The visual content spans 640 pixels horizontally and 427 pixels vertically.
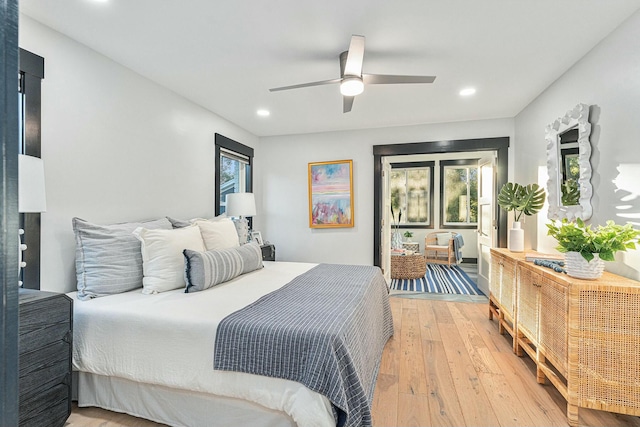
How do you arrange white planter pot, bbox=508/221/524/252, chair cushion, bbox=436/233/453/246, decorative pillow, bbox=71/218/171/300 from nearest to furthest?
decorative pillow, bbox=71/218/171/300 → white planter pot, bbox=508/221/524/252 → chair cushion, bbox=436/233/453/246

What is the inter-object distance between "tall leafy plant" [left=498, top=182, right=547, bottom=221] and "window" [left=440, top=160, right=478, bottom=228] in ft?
13.7

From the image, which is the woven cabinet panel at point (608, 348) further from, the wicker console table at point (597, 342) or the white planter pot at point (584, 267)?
the white planter pot at point (584, 267)

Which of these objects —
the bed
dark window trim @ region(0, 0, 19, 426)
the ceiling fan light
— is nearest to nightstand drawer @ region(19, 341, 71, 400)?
the bed

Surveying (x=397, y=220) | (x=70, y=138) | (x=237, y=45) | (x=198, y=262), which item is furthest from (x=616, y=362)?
(x=397, y=220)

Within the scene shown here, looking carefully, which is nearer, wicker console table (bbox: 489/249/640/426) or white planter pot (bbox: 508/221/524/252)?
wicker console table (bbox: 489/249/640/426)

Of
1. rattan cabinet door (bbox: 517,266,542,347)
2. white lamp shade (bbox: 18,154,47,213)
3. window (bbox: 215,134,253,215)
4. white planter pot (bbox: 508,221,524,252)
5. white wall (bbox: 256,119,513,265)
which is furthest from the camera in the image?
white wall (bbox: 256,119,513,265)

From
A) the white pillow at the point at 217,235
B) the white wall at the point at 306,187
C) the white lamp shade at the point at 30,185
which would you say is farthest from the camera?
the white wall at the point at 306,187

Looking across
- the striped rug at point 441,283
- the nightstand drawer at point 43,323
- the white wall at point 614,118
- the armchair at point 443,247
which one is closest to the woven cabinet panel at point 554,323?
the white wall at point 614,118

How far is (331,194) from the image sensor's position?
4793mm

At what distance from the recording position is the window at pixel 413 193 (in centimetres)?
763

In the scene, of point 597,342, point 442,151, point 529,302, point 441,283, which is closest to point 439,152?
point 442,151

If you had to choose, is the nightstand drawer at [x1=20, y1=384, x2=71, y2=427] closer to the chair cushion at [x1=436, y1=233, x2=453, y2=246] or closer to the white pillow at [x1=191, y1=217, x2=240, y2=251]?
the white pillow at [x1=191, y1=217, x2=240, y2=251]

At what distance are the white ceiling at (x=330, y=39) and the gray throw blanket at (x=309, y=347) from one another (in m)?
1.85

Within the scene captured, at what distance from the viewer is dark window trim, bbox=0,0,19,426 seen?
15.0 inches
